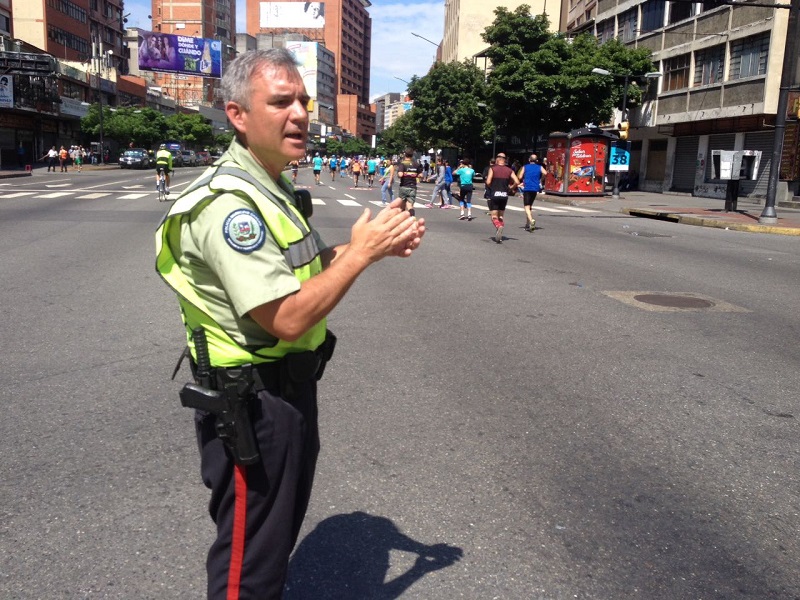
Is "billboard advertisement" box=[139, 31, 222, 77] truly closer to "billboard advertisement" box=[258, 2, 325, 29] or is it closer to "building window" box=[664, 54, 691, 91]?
"building window" box=[664, 54, 691, 91]

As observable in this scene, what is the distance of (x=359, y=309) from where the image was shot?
7.82m

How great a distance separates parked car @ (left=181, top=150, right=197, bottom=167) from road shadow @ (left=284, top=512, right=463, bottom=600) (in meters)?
68.4

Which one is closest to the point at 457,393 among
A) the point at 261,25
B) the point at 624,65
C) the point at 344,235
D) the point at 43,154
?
the point at 344,235

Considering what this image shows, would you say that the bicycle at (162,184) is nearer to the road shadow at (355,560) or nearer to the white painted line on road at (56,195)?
the white painted line on road at (56,195)

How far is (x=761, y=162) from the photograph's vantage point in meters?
30.2

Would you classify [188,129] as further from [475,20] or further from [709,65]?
[709,65]

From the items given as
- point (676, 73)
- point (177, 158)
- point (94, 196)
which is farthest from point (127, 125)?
point (676, 73)

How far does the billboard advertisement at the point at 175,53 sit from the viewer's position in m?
79.9

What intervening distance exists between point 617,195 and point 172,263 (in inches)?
1261

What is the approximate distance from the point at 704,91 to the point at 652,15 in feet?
25.4

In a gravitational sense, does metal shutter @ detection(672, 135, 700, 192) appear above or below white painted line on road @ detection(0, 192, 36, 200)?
above

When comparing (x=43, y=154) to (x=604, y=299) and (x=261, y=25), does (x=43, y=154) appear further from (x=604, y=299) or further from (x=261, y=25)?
(x=261, y=25)

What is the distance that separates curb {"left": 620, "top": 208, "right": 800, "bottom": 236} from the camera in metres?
18.6

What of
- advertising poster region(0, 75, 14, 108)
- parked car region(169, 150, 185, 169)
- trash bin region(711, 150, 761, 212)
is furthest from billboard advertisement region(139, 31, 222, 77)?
trash bin region(711, 150, 761, 212)
